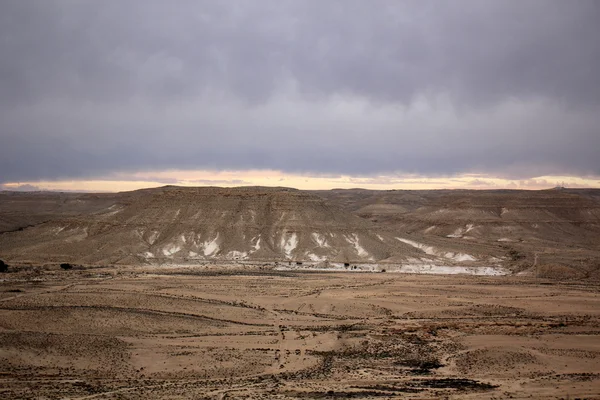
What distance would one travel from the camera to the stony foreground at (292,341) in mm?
24156

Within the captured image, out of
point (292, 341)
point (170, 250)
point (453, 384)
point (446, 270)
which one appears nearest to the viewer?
point (453, 384)

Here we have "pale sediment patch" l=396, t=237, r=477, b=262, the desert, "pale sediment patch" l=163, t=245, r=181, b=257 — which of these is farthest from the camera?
"pale sediment patch" l=396, t=237, r=477, b=262

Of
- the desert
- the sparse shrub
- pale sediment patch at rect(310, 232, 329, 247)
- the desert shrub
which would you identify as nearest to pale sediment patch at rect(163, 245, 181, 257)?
the desert

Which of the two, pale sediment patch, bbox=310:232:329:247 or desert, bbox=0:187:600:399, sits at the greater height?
pale sediment patch, bbox=310:232:329:247

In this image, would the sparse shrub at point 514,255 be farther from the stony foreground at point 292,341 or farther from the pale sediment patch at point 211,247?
the pale sediment patch at point 211,247

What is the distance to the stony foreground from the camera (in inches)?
951

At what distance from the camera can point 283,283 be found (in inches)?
2157

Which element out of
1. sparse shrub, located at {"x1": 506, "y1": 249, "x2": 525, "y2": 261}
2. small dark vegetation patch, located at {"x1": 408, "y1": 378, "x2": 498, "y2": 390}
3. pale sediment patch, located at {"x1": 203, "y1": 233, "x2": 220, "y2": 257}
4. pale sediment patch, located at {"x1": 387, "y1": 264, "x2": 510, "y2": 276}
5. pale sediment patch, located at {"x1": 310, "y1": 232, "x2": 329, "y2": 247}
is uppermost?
pale sediment patch, located at {"x1": 310, "y1": 232, "x2": 329, "y2": 247}

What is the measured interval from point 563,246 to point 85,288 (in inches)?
3041

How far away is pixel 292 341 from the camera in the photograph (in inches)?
1275

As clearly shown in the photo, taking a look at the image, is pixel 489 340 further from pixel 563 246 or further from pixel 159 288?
pixel 563 246

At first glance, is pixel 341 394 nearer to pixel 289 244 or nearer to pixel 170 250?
pixel 170 250

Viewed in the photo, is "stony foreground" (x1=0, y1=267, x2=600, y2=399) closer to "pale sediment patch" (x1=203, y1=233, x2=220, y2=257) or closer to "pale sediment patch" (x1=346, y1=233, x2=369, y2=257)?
"pale sediment patch" (x1=203, y1=233, x2=220, y2=257)

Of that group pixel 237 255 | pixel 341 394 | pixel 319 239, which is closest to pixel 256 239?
pixel 237 255
